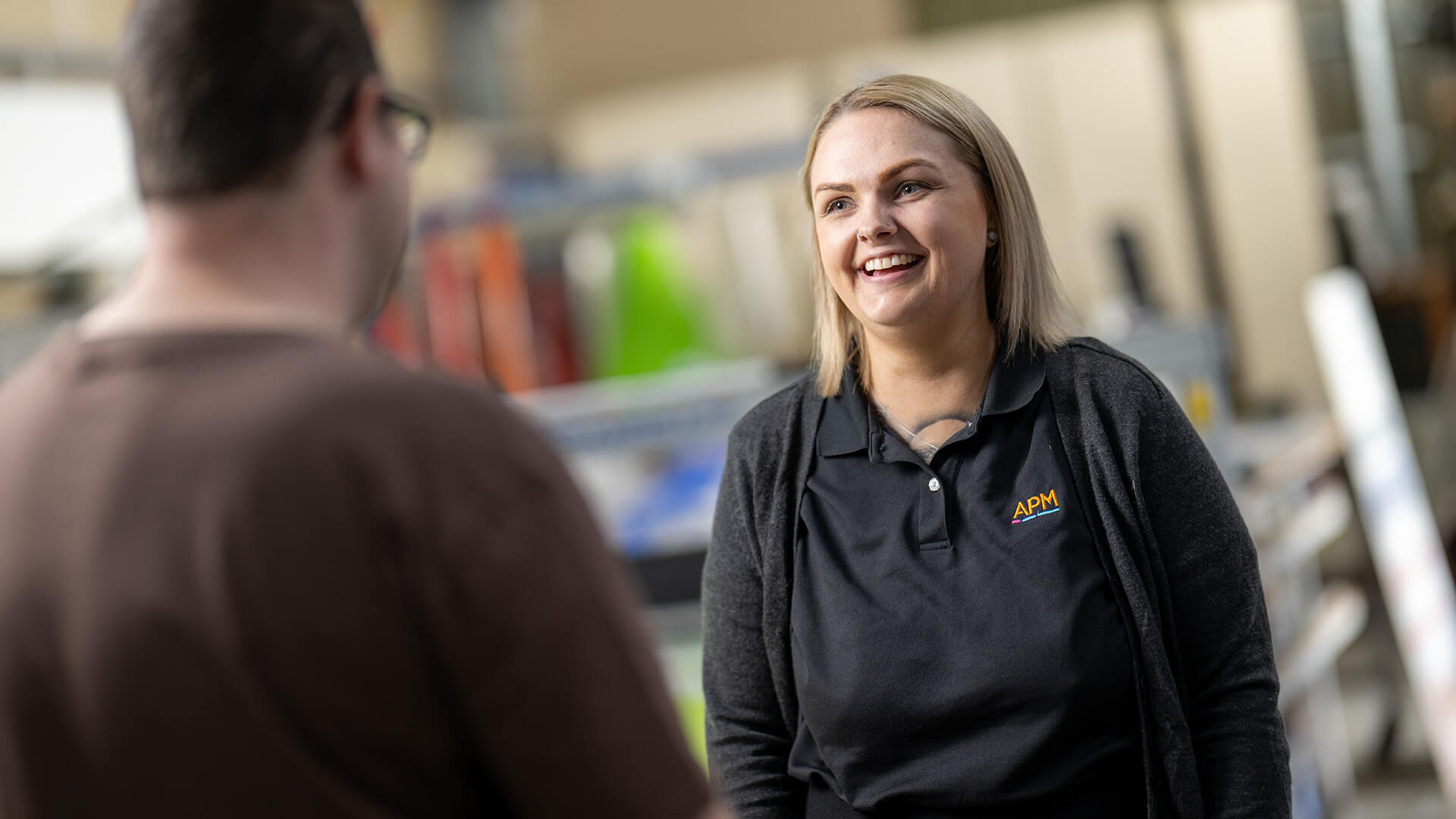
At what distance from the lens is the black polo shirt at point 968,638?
1.13 metres

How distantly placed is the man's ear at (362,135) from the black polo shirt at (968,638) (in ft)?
1.86

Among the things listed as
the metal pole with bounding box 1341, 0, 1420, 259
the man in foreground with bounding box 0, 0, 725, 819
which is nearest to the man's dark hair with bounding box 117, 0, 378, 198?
the man in foreground with bounding box 0, 0, 725, 819

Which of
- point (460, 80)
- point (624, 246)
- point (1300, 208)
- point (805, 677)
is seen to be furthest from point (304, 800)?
point (1300, 208)

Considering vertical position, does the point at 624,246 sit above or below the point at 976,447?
above

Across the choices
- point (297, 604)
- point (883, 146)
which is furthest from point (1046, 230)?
point (297, 604)

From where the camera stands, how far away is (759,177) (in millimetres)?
3070

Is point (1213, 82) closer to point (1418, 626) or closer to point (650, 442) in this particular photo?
point (1418, 626)

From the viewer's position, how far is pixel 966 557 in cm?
118

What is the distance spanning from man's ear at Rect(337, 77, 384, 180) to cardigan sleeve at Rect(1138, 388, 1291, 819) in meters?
0.68

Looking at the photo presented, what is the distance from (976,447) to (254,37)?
0.70m

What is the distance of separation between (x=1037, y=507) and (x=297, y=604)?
67 cm

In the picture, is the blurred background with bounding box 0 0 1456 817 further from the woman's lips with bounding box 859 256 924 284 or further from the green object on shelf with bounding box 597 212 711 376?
the woman's lips with bounding box 859 256 924 284

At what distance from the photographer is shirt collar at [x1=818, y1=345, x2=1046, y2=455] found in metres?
1.22

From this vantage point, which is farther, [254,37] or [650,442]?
[650,442]
